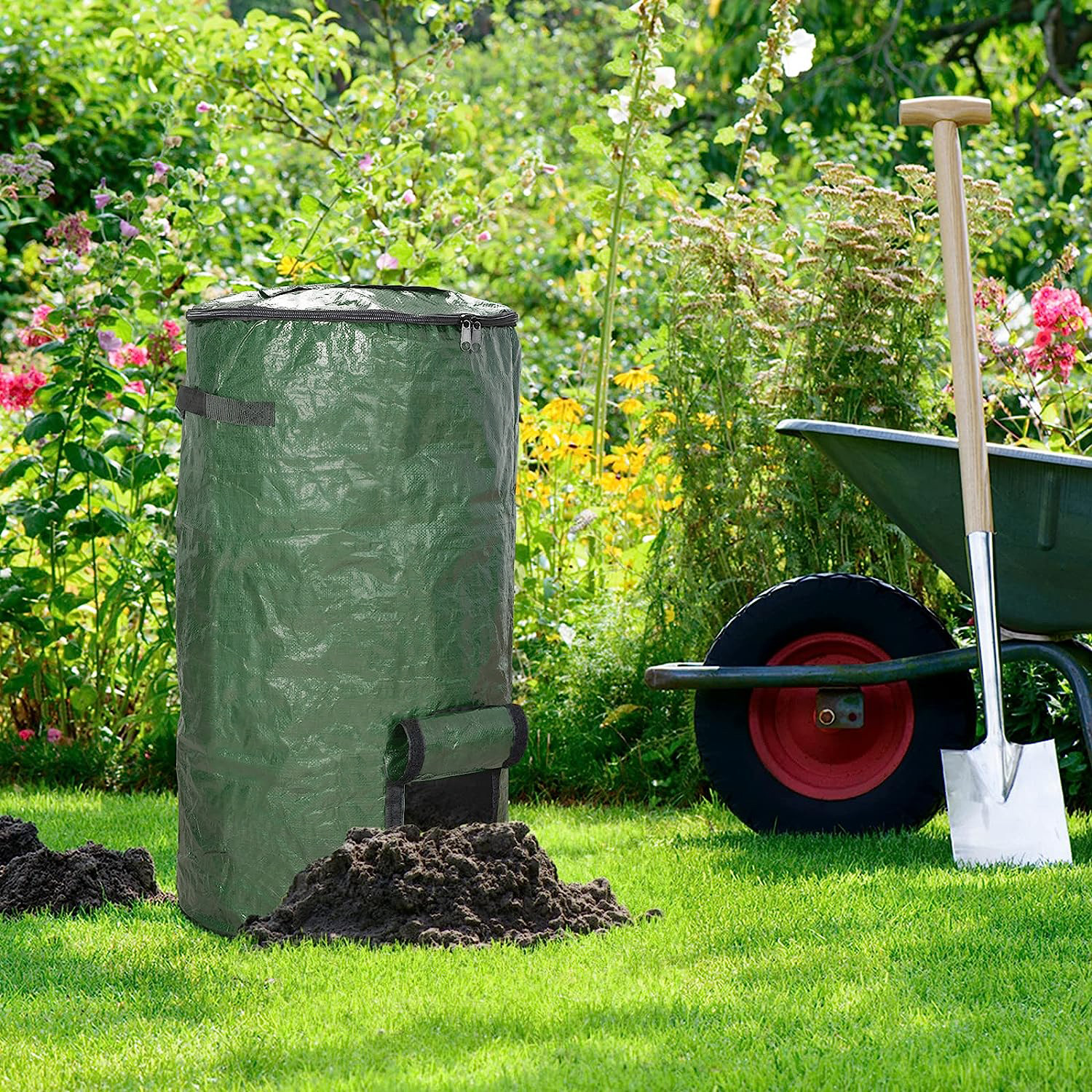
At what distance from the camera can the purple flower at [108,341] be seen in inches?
170

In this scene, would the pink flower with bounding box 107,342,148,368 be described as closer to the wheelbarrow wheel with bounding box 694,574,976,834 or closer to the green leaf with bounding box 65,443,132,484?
the green leaf with bounding box 65,443,132,484

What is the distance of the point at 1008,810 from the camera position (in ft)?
10.7

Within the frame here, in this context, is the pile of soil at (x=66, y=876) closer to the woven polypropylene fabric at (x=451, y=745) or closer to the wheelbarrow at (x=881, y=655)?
the woven polypropylene fabric at (x=451, y=745)

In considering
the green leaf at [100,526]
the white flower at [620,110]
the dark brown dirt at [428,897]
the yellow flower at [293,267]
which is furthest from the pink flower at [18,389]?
the dark brown dirt at [428,897]

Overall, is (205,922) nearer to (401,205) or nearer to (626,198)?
(401,205)

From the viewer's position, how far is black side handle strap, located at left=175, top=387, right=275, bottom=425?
111 inches

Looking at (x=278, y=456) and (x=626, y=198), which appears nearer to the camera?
(x=278, y=456)

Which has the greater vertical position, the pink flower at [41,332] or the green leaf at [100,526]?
the pink flower at [41,332]

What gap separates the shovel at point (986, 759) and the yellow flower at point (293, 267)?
2.01m

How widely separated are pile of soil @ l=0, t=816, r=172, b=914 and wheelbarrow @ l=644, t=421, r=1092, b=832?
120 centimetres

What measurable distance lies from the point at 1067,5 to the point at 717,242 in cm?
665

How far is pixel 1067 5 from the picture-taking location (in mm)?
9719

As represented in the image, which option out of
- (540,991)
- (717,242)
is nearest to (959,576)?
(717,242)

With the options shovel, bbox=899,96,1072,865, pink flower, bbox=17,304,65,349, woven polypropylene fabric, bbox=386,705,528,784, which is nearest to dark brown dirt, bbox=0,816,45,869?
woven polypropylene fabric, bbox=386,705,528,784
